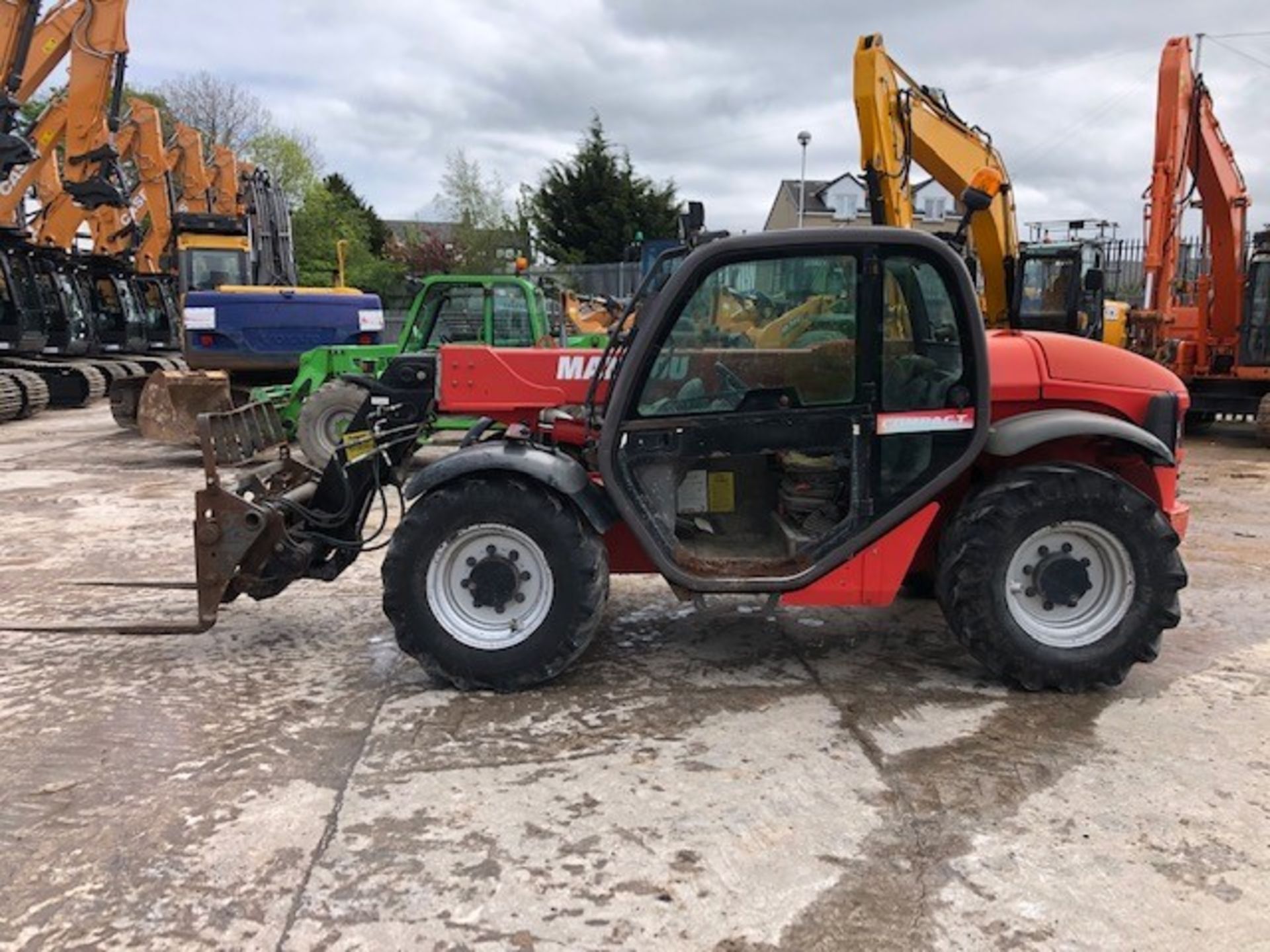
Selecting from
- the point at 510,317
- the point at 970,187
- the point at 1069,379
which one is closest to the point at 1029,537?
the point at 1069,379

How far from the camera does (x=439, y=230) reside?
39094 millimetres

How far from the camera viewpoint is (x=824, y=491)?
4.40 metres

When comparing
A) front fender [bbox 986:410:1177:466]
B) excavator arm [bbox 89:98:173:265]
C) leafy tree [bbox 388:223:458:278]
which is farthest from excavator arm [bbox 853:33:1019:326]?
leafy tree [bbox 388:223:458:278]

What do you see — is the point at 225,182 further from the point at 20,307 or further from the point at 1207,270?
the point at 1207,270

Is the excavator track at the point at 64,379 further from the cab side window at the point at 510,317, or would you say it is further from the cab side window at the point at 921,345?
the cab side window at the point at 921,345

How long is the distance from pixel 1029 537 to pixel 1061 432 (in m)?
0.45

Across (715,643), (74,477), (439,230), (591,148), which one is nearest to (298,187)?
(439,230)

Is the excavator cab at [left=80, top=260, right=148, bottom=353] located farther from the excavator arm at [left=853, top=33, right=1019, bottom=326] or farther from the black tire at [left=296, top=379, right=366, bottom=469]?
the excavator arm at [left=853, top=33, right=1019, bottom=326]

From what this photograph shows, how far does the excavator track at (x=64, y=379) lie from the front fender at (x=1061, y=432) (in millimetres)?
17222

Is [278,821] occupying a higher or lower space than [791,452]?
lower

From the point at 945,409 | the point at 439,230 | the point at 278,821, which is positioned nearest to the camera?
the point at 278,821

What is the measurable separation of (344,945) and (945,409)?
2985 mm

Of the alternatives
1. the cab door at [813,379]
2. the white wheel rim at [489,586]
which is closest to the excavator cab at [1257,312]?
the cab door at [813,379]

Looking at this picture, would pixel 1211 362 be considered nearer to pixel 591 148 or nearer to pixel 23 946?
pixel 23 946
